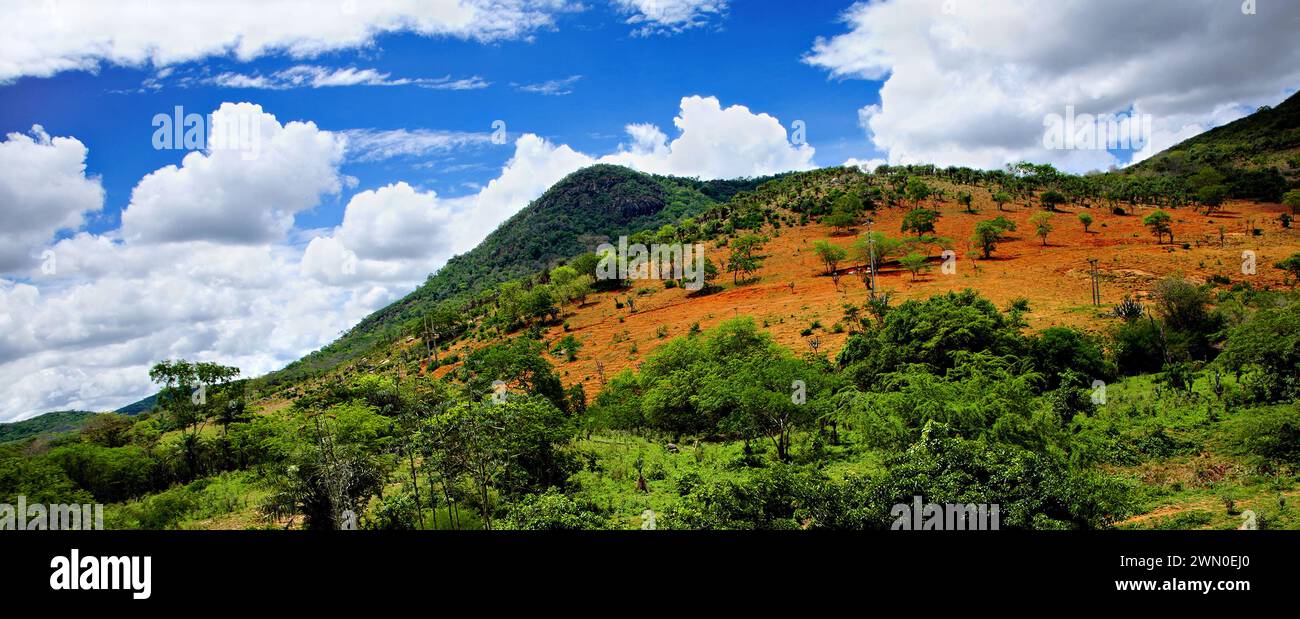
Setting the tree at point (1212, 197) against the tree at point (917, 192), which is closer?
the tree at point (1212, 197)

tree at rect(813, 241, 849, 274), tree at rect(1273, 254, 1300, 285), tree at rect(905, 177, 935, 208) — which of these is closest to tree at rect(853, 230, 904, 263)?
tree at rect(813, 241, 849, 274)

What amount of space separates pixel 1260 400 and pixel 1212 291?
29.1m

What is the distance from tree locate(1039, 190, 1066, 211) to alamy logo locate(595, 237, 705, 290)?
43.6 meters

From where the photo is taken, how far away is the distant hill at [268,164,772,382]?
125875mm

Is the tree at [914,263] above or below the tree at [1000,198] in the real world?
below

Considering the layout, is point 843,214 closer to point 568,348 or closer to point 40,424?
point 568,348

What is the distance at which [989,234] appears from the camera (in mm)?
63469

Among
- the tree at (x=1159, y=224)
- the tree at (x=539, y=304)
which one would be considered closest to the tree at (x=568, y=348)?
the tree at (x=539, y=304)

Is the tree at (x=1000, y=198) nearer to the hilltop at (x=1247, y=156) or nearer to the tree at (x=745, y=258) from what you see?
the hilltop at (x=1247, y=156)

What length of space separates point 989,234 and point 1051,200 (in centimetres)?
2399

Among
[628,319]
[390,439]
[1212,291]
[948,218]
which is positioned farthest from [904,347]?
[948,218]
